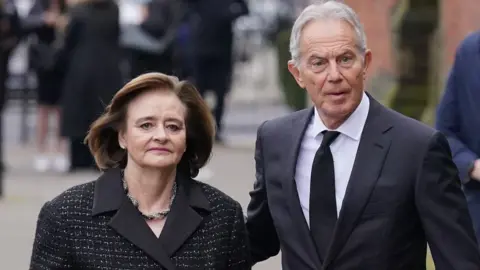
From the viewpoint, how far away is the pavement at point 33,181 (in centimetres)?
1098

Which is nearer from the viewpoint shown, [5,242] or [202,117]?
[202,117]

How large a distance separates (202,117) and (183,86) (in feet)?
0.49

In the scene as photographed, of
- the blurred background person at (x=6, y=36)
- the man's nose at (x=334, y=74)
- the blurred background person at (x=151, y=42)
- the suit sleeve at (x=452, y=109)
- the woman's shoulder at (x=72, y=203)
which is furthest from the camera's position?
the blurred background person at (x=151, y=42)

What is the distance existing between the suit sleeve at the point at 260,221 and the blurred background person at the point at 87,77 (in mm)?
9809

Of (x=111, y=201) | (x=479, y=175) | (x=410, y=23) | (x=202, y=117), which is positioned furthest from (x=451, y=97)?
(x=410, y=23)

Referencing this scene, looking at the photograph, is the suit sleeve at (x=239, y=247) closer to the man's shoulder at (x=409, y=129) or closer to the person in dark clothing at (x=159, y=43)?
the man's shoulder at (x=409, y=129)

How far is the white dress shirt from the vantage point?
485 cm

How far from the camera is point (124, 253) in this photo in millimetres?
4875

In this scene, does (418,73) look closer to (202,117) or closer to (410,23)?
(410,23)

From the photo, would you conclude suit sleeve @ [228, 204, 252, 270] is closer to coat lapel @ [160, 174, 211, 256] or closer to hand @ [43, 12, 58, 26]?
coat lapel @ [160, 174, 211, 256]

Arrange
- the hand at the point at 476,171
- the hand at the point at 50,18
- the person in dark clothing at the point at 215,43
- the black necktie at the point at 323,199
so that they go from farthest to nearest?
the person in dark clothing at the point at 215,43 < the hand at the point at 50,18 < the hand at the point at 476,171 < the black necktie at the point at 323,199

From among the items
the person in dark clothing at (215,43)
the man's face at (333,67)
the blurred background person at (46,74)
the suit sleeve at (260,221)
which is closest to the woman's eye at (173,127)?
the suit sleeve at (260,221)

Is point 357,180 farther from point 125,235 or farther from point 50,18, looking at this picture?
point 50,18

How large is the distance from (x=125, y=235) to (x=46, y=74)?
36.2 ft
